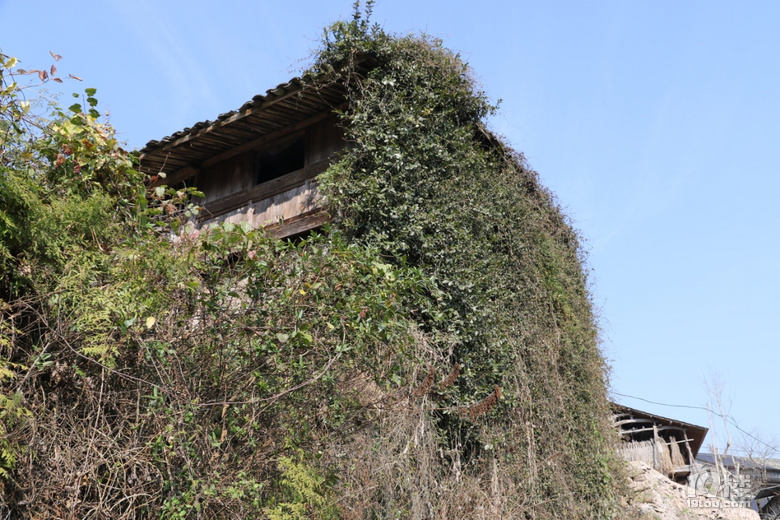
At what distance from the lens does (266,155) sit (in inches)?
389

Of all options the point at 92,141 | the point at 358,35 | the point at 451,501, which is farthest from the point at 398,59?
the point at 451,501

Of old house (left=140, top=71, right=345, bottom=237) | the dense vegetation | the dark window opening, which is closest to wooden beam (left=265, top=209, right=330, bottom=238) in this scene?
old house (left=140, top=71, right=345, bottom=237)

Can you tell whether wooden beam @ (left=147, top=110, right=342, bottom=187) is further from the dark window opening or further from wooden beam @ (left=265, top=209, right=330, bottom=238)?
wooden beam @ (left=265, top=209, right=330, bottom=238)

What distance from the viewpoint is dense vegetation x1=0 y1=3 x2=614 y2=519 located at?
3.70 m

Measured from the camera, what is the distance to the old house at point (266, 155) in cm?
860

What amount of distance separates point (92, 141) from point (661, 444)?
778 inches

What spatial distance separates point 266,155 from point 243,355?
604cm

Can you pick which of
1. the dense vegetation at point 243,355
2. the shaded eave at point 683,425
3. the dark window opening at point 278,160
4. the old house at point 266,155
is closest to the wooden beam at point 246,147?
the old house at point 266,155

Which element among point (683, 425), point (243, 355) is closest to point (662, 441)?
point (683, 425)

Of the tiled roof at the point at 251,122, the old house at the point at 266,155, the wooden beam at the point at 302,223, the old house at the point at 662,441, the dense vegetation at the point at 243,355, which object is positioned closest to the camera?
the dense vegetation at the point at 243,355

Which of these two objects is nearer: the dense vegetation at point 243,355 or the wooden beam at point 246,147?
the dense vegetation at point 243,355

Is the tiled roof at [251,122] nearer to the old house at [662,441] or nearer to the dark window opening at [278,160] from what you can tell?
the dark window opening at [278,160]

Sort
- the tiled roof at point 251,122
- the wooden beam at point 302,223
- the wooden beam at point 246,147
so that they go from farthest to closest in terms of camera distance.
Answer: the wooden beam at point 246,147, the tiled roof at point 251,122, the wooden beam at point 302,223

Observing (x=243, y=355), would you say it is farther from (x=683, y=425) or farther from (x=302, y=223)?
(x=683, y=425)
